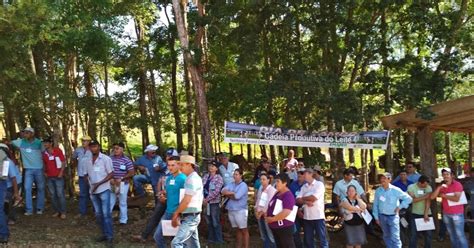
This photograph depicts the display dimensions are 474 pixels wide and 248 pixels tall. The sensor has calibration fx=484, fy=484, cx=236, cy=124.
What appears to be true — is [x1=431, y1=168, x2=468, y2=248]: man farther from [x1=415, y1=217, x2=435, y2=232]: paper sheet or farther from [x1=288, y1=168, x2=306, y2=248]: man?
[x1=288, y1=168, x2=306, y2=248]: man

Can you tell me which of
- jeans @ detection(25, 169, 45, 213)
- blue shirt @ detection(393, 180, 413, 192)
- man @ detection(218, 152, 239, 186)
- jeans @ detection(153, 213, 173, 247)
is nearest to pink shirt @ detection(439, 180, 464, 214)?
blue shirt @ detection(393, 180, 413, 192)

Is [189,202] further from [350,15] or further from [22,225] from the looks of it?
[350,15]

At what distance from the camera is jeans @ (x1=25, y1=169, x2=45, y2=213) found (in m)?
9.08

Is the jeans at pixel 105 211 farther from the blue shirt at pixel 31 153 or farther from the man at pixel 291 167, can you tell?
the man at pixel 291 167

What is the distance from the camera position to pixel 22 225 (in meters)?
8.90

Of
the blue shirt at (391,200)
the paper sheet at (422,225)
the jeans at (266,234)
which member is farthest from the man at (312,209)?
the paper sheet at (422,225)

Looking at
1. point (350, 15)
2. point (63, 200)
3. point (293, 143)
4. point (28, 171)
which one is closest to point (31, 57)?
point (28, 171)

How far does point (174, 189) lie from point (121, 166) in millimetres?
3003

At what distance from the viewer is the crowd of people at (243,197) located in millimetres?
7527

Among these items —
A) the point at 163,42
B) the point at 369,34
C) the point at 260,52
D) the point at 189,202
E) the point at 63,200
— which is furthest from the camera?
the point at 163,42

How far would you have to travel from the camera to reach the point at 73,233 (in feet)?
28.6

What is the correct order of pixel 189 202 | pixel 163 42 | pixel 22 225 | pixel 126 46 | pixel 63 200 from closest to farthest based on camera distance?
pixel 189 202 < pixel 22 225 < pixel 63 200 < pixel 126 46 < pixel 163 42

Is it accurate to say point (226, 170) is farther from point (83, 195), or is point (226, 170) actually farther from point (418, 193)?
point (418, 193)

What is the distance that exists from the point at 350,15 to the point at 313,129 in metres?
2.66
